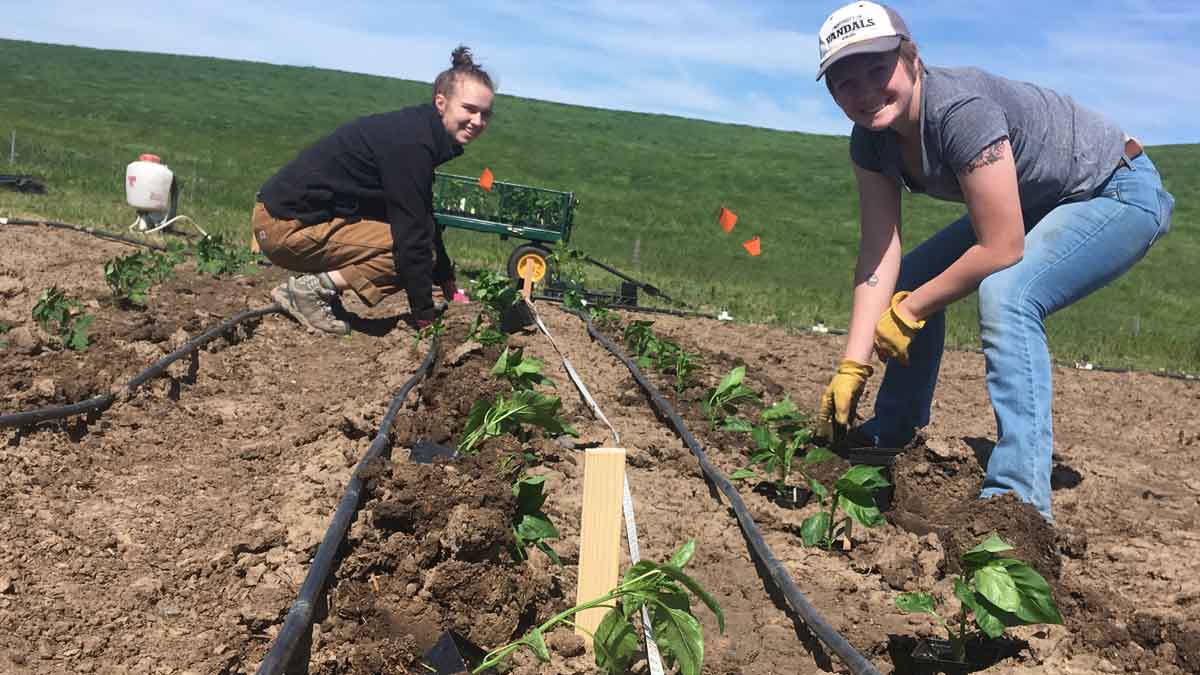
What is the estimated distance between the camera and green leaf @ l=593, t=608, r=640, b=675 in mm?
2160

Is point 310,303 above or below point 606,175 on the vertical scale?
below

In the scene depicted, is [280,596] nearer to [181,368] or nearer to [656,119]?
[181,368]

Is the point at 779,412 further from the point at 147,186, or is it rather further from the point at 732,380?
the point at 147,186

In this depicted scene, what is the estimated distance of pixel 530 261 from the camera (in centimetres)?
908

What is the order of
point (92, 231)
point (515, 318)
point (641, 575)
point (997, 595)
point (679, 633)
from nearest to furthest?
1. point (679, 633)
2. point (641, 575)
3. point (997, 595)
4. point (515, 318)
5. point (92, 231)

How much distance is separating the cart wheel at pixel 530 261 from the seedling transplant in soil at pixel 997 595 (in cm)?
675

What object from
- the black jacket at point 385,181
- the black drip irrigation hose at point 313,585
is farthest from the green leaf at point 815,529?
the black jacket at point 385,181

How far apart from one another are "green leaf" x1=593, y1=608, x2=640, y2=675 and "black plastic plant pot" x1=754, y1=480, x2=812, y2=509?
1662mm

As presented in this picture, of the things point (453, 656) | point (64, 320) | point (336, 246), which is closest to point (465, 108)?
point (336, 246)

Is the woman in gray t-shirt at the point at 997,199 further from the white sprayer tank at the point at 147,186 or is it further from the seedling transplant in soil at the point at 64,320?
the white sprayer tank at the point at 147,186

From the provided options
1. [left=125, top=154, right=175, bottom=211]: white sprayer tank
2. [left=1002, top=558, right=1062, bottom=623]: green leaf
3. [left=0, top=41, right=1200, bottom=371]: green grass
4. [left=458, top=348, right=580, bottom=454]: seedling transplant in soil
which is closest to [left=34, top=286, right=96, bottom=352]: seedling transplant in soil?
[left=458, top=348, right=580, bottom=454]: seedling transplant in soil

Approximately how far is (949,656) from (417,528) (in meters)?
1.35

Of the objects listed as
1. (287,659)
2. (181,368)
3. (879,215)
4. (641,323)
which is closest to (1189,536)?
(879,215)

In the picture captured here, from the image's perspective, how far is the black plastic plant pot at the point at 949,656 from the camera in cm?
252
